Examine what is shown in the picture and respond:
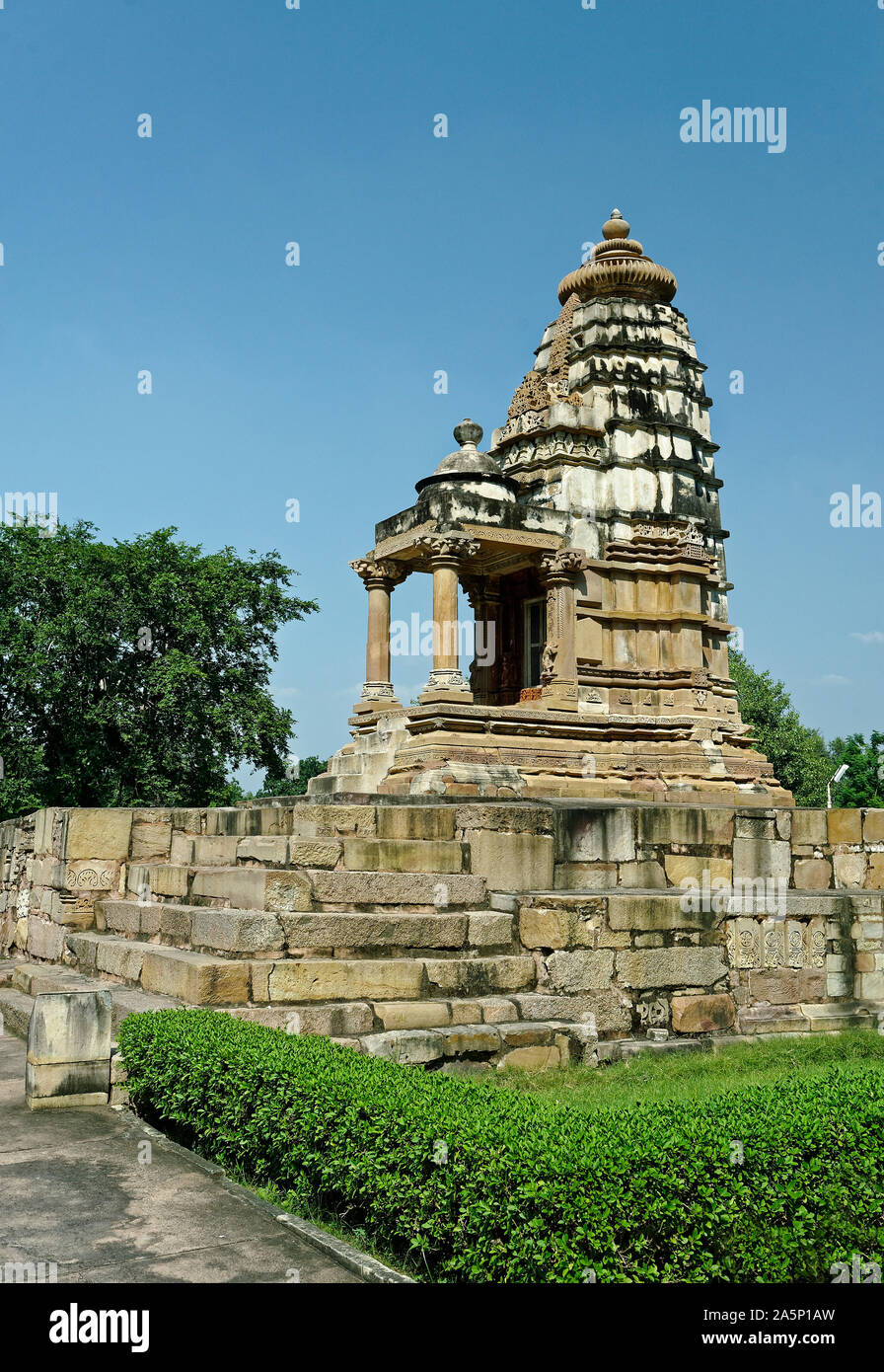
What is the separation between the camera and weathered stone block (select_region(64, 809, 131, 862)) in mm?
12156

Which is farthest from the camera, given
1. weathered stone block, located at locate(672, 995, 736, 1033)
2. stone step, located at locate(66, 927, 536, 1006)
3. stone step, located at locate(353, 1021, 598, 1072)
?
weathered stone block, located at locate(672, 995, 736, 1033)

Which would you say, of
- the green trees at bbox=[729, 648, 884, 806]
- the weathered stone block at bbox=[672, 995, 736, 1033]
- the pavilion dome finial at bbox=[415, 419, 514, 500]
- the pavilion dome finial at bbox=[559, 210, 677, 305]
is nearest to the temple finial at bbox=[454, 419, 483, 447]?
the pavilion dome finial at bbox=[415, 419, 514, 500]

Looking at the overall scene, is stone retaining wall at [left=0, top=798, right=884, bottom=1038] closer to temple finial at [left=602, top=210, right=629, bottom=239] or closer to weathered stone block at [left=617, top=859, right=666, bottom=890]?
weathered stone block at [left=617, top=859, right=666, bottom=890]

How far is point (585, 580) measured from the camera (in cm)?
1878

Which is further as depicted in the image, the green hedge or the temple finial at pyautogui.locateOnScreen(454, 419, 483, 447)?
the temple finial at pyautogui.locateOnScreen(454, 419, 483, 447)

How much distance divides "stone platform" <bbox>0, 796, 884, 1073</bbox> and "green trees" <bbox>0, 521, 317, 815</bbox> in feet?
49.2

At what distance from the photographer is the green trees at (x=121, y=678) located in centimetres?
2711

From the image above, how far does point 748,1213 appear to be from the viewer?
4555mm

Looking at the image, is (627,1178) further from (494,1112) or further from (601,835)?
(601,835)

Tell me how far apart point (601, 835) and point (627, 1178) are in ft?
21.3

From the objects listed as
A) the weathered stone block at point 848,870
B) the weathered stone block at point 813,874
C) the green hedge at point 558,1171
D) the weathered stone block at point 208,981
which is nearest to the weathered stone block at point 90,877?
the weathered stone block at point 208,981

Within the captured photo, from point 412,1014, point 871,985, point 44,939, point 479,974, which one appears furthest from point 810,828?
point 44,939

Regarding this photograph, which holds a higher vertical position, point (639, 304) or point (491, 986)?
point (639, 304)
